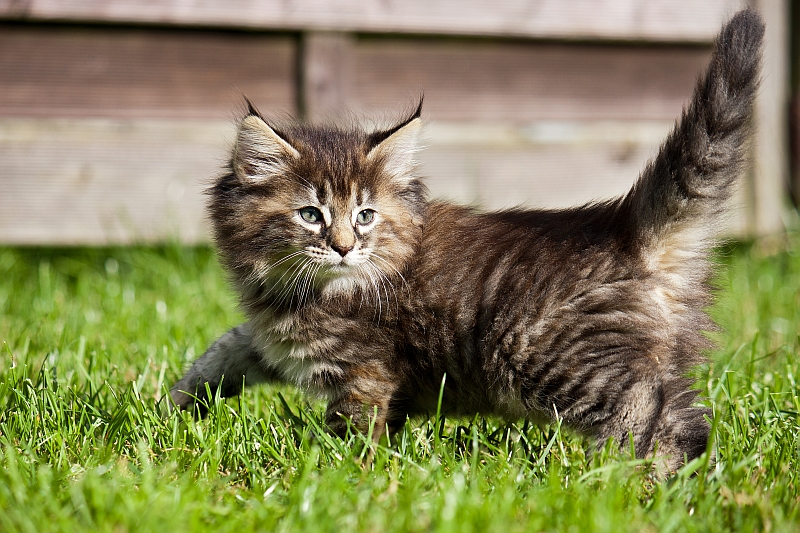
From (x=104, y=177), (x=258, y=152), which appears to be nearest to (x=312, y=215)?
(x=258, y=152)

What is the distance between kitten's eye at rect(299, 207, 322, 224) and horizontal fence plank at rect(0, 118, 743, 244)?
Result: 68.0 inches

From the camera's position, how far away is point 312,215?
2656 mm

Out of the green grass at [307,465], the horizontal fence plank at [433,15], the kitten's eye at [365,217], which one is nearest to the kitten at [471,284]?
the kitten's eye at [365,217]

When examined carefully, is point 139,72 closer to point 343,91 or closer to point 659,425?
point 343,91

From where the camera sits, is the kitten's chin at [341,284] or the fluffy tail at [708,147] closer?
the fluffy tail at [708,147]

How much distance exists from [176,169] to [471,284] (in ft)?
8.81

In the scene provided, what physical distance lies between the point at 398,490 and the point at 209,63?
3355 millimetres

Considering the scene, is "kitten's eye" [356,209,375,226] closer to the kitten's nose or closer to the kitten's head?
the kitten's head

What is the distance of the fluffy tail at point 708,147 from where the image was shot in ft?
7.31

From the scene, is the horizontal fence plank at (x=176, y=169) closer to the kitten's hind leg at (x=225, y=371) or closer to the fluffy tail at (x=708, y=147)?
the kitten's hind leg at (x=225, y=371)

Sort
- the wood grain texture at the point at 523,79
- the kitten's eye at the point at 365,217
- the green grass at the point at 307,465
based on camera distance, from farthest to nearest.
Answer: the wood grain texture at the point at 523,79, the kitten's eye at the point at 365,217, the green grass at the point at 307,465

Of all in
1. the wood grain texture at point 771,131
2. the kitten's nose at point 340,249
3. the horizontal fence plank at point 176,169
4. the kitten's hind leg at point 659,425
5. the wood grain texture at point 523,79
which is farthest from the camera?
the wood grain texture at point 771,131

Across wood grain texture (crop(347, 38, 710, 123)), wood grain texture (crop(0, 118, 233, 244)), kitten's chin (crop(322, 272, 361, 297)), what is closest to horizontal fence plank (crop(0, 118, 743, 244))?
wood grain texture (crop(0, 118, 233, 244))

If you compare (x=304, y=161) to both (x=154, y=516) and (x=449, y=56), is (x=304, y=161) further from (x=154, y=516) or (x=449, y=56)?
(x=449, y=56)
